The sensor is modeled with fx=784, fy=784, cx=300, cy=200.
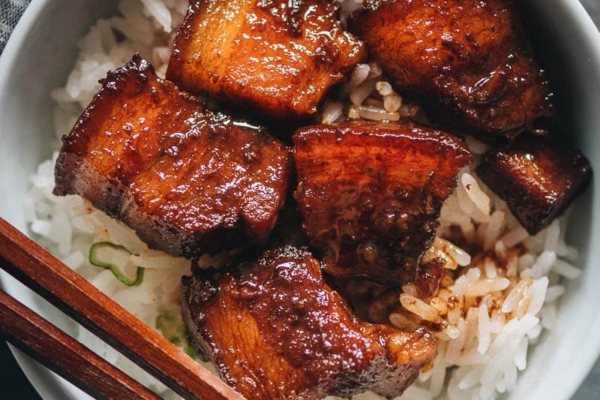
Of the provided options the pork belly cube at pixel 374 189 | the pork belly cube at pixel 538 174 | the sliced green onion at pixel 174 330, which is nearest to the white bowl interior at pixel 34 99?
the sliced green onion at pixel 174 330

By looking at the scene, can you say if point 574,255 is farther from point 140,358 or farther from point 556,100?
point 140,358

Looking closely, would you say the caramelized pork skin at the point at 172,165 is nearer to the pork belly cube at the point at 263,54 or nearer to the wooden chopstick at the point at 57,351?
the pork belly cube at the point at 263,54

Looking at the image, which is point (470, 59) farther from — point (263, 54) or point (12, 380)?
point (12, 380)

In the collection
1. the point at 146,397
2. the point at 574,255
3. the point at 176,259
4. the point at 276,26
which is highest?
the point at 276,26

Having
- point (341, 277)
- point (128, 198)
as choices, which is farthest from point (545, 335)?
point (128, 198)

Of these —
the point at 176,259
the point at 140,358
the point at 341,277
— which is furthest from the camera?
the point at 176,259

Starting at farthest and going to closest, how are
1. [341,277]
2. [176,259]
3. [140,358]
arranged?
[176,259] → [341,277] → [140,358]

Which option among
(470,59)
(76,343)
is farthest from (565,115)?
(76,343)
